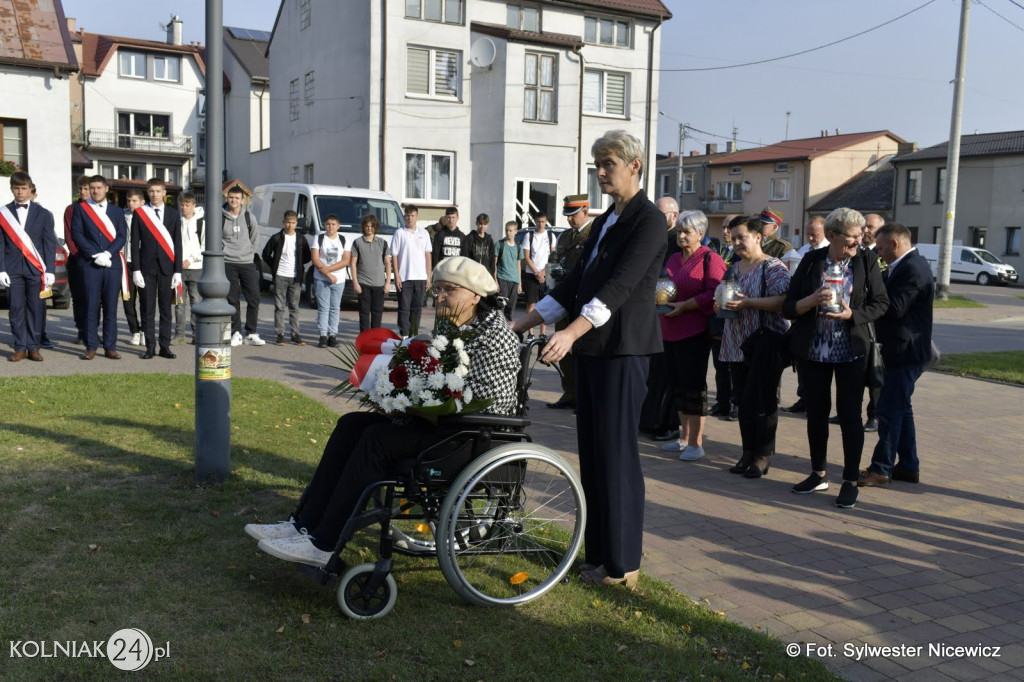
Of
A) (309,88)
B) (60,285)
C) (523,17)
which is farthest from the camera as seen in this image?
(309,88)

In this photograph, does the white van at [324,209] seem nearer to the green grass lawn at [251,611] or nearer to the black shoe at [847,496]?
the green grass lawn at [251,611]

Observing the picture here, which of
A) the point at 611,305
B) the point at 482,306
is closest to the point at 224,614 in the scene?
the point at 482,306

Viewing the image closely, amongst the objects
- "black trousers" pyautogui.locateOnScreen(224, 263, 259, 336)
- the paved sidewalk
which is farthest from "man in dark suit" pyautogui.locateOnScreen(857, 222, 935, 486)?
"black trousers" pyautogui.locateOnScreen(224, 263, 259, 336)

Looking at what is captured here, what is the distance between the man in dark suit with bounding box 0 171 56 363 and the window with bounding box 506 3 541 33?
22.9m

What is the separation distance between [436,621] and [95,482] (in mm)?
2976

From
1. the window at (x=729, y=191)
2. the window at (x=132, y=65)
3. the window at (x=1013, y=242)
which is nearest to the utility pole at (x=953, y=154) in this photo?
the window at (x=1013, y=242)

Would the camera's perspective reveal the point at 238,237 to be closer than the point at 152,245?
No

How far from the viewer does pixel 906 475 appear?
696cm

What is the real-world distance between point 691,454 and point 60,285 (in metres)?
12.2

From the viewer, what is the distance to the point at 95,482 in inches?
232

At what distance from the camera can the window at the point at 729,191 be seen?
69188mm

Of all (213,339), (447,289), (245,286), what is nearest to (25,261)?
(245,286)

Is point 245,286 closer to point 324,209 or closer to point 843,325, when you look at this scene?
point 324,209

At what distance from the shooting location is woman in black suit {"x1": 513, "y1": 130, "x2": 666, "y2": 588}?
4.46 meters
